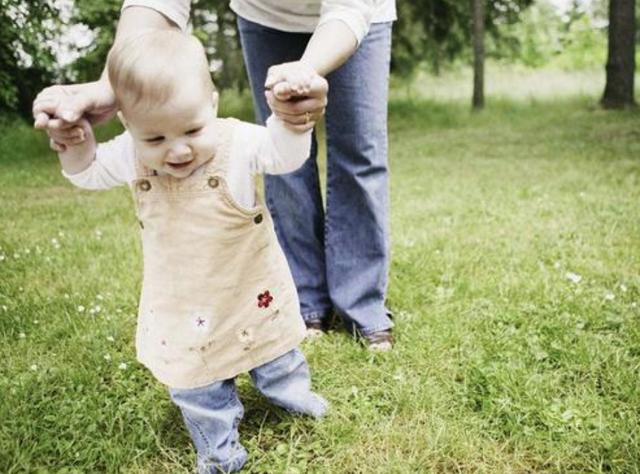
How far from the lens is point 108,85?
5.05ft

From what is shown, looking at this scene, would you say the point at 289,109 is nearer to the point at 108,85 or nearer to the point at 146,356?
the point at 108,85

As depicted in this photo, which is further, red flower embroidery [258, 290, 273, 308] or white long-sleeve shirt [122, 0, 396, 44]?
white long-sleeve shirt [122, 0, 396, 44]

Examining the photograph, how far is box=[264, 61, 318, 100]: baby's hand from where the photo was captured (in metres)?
1.33

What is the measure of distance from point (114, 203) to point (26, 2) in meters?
4.32

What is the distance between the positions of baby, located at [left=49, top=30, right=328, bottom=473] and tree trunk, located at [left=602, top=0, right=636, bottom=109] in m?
11.1

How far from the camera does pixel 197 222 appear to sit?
1.62m

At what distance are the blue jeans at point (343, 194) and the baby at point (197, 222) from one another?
2.47 feet

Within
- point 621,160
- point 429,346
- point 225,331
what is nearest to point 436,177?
point 621,160

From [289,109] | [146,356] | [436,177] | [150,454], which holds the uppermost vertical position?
[289,109]

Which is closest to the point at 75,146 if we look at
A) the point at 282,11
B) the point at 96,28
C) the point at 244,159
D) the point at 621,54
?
the point at 244,159

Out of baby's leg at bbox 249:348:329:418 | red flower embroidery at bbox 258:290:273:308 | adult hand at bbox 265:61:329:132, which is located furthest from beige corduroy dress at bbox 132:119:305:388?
adult hand at bbox 265:61:329:132

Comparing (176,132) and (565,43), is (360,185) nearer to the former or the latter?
(176,132)

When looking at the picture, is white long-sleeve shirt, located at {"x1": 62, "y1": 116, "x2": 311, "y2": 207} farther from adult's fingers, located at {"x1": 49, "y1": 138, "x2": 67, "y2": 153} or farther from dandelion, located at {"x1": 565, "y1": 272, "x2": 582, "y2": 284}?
dandelion, located at {"x1": 565, "y1": 272, "x2": 582, "y2": 284}

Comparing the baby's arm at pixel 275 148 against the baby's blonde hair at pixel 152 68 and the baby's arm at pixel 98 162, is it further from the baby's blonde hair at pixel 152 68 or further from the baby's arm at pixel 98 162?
the baby's arm at pixel 98 162
